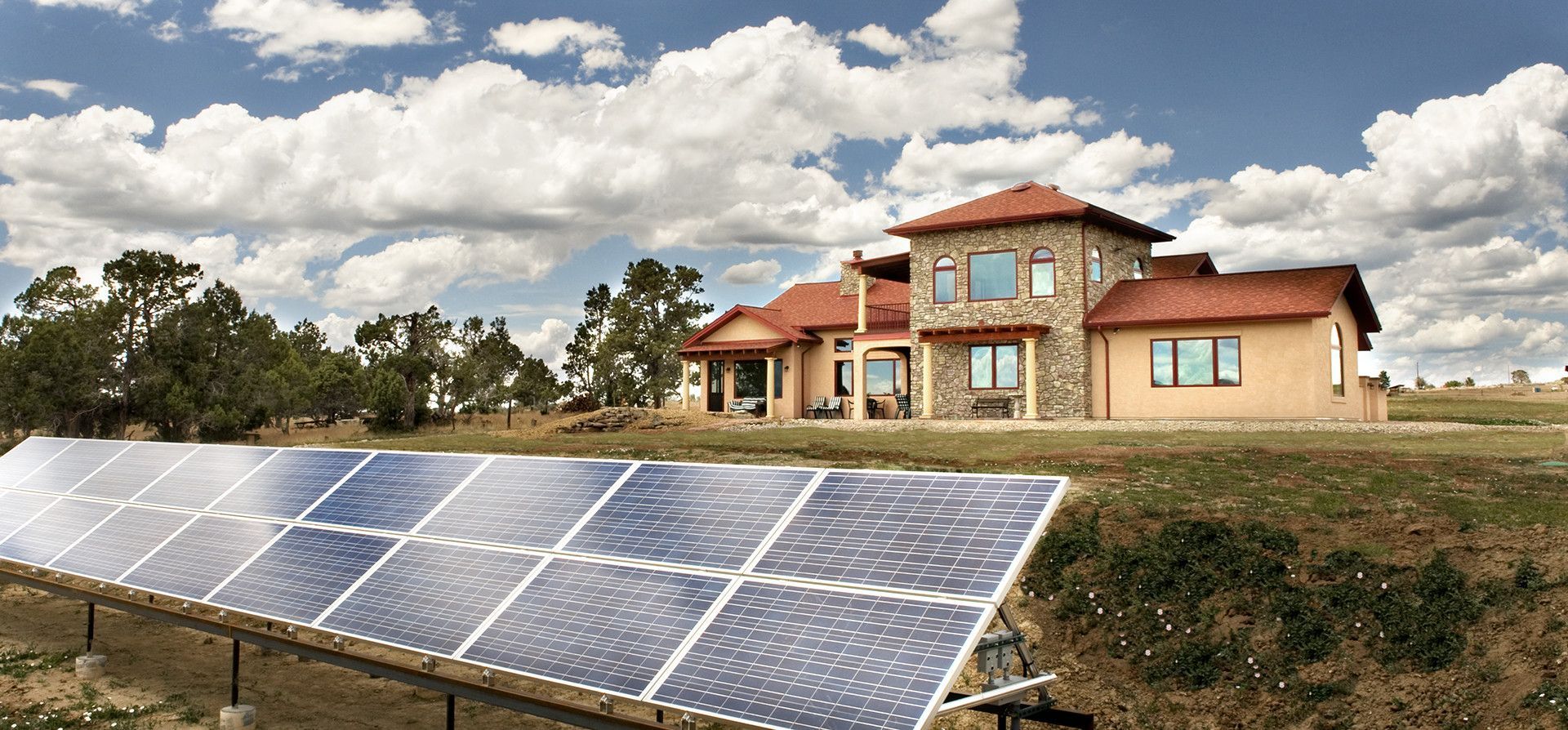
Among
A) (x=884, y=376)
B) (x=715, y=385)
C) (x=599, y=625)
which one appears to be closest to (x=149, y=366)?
(x=715, y=385)

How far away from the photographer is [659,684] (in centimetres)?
658

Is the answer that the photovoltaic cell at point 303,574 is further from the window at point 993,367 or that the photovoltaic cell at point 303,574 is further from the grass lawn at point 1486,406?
the grass lawn at point 1486,406

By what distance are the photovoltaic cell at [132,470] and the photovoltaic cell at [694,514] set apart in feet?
26.0

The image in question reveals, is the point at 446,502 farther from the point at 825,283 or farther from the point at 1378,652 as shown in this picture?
the point at 825,283

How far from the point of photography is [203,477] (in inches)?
509

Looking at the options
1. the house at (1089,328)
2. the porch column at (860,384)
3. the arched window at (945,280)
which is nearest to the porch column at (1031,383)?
the house at (1089,328)

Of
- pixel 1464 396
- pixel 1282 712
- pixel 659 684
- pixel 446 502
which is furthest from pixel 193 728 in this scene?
pixel 1464 396

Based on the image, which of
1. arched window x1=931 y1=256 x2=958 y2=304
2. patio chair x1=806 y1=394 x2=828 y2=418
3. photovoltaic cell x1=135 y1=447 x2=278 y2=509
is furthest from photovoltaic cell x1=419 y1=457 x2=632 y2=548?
patio chair x1=806 y1=394 x2=828 y2=418

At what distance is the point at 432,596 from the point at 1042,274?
26817 millimetres

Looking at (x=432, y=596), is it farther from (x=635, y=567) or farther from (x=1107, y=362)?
(x=1107, y=362)

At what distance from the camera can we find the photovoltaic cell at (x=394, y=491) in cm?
1009

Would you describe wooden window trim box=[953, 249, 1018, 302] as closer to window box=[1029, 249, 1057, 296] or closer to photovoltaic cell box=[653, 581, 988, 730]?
window box=[1029, 249, 1057, 296]

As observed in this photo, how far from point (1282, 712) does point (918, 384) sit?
24605 millimetres

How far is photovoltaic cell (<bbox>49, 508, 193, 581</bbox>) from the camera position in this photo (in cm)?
1102
